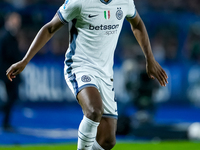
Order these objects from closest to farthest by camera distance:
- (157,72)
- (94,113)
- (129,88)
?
(94,113) → (157,72) → (129,88)

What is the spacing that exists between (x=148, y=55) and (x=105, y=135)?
3.43 ft

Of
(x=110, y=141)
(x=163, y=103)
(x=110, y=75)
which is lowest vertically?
(x=163, y=103)

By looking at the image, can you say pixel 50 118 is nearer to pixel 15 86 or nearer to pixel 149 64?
pixel 15 86

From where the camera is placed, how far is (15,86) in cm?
834

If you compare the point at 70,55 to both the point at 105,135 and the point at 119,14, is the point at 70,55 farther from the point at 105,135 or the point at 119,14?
the point at 105,135

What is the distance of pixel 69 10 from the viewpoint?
13.1 feet

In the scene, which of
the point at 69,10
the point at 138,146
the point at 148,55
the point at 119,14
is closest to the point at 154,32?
the point at 138,146

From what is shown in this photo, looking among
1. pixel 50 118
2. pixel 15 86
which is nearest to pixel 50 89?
pixel 50 118

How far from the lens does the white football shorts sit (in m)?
3.96

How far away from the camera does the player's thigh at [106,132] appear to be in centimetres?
421

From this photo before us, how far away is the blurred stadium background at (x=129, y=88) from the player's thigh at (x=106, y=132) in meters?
3.01

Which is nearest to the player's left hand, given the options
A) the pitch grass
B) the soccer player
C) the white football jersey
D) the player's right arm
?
the soccer player

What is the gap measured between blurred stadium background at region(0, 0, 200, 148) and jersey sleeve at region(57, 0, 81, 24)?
3.58 metres

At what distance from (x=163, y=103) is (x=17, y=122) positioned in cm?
437
